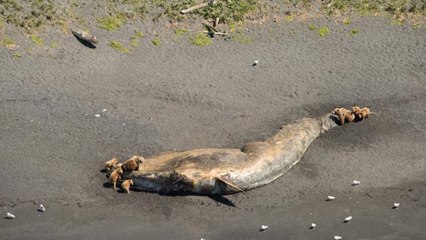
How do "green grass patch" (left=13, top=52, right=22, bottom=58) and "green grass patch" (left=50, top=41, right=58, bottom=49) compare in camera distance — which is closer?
"green grass patch" (left=13, top=52, right=22, bottom=58)

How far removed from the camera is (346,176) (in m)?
18.6

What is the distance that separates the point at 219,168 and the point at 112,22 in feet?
25.2

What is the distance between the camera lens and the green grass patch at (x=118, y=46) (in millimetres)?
22469

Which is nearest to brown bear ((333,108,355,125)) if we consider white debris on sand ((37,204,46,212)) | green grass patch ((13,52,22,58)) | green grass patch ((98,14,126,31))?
green grass patch ((98,14,126,31))

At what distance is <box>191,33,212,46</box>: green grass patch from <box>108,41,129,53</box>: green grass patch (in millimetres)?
2030

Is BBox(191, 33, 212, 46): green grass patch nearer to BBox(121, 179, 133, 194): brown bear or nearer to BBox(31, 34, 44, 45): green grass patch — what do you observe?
BBox(31, 34, 44, 45): green grass patch

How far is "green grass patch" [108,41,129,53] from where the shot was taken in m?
22.5

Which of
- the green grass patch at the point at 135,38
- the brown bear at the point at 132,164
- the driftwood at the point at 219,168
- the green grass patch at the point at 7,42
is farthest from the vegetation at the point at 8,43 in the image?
the brown bear at the point at 132,164

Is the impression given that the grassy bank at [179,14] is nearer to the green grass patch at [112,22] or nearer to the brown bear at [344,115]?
the green grass patch at [112,22]

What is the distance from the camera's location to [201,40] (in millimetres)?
23156

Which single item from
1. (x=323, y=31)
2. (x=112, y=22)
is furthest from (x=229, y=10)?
(x=112, y=22)

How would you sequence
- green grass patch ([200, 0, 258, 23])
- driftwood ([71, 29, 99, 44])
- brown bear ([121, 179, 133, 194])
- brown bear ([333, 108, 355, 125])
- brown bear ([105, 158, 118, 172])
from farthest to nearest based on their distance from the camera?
green grass patch ([200, 0, 258, 23])
driftwood ([71, 29, 99, 44])
brown bear ([333, 108, 355, 125])
brown bear ([105, 158, 118, 172])
brown bear ([121, 179, 133, 194])

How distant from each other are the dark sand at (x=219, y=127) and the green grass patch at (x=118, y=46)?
0.77 ft

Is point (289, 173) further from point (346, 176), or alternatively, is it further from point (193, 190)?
point (193, 190)
